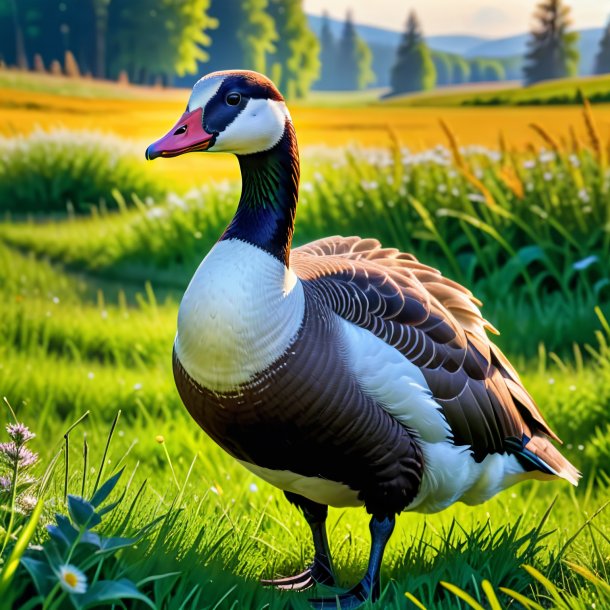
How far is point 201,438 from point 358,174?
11.9 ft

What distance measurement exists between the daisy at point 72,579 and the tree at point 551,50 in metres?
8.09

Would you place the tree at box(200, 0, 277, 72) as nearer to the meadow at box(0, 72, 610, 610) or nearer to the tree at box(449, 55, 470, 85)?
the meadow at box(0, 72, 610, 610)

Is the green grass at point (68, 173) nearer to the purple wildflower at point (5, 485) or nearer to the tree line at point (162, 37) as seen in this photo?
the tree line at point (162, 37)

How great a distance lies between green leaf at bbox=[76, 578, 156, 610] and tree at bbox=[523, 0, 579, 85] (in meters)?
8.01

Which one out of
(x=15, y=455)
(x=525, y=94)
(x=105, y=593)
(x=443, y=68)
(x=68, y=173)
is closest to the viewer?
(x=105, y=593)

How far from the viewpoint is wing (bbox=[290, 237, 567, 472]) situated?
3301 mm

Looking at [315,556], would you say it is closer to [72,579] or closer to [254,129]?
[72,579]

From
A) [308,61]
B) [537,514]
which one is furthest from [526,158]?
[537,514]

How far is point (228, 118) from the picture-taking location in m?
3.04

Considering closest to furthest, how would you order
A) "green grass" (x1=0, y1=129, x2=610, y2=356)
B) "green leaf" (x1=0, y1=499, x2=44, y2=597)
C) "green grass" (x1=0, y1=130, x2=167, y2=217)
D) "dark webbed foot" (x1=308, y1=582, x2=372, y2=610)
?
"green leaf" (x1=0, y1=499, x2=44, y2=597), "dark webbed foot" (x1=308, y1=582, x2=372, y2=610), "green grass" (x1=0, y1=129, x2=610, y2=356), "green grass" (x1=0, y1=130, x2=167, y2=217)

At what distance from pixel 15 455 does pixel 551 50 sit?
7922 mm

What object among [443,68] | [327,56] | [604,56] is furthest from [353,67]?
[604,56]

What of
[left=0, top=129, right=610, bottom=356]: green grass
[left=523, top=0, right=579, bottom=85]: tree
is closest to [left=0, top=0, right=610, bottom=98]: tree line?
[left=523, top=0, right=579, bottom=85]: tree

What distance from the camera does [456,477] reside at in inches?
135
